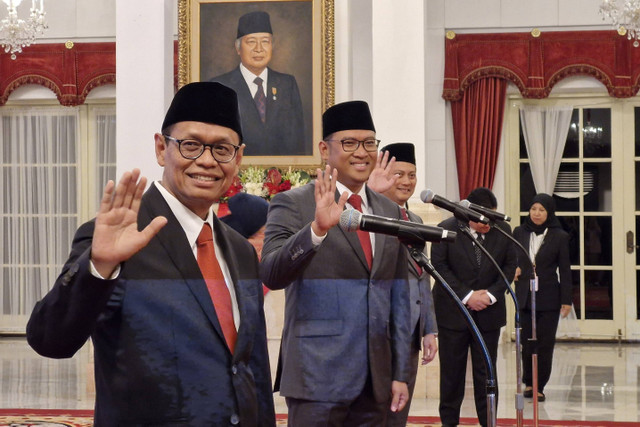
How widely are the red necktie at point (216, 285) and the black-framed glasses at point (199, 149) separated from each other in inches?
6.3

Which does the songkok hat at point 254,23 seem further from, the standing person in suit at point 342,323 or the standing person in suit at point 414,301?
the standing person in suit at point 342,323

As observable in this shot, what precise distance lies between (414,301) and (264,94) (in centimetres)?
591

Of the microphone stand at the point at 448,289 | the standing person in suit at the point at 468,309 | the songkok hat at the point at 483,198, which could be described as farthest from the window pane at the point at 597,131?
the microphone stand at the point at 448,289

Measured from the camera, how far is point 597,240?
11.2m

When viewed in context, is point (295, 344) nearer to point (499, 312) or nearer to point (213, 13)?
point (499, 312)

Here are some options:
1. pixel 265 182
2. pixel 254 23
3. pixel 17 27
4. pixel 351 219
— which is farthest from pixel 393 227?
pixel 17 27

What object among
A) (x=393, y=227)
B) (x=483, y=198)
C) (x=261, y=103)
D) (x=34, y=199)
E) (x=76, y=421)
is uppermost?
(x=261, y=103)

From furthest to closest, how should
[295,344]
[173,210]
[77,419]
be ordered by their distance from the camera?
[77,419] → [295,344] → [173,210]

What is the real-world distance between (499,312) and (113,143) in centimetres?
702

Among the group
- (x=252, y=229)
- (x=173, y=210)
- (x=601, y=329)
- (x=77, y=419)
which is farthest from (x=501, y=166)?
(x=173, y=210)

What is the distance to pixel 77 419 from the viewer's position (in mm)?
6523

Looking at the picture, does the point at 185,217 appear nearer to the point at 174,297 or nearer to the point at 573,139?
the point at 174,297

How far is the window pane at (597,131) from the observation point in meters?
11.1

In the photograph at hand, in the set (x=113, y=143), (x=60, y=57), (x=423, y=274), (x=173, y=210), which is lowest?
(x=423, y=274)
